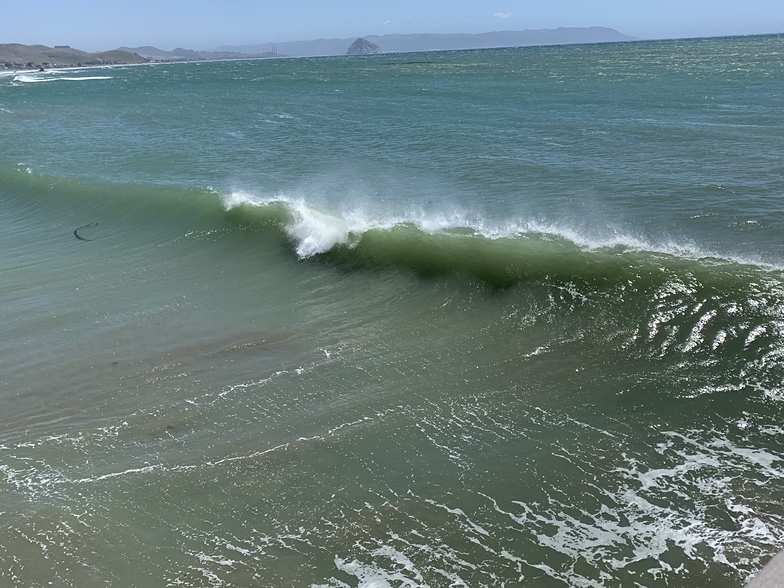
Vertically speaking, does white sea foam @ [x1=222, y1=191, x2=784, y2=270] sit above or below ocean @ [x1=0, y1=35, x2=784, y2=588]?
above

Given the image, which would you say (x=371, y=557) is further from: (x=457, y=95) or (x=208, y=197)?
(x=457, y=95)

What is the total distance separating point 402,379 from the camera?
930 centimetres

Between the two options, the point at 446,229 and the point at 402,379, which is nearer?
the point at 402,379

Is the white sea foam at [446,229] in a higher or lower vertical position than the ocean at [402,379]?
higher

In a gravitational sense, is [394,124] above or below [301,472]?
above

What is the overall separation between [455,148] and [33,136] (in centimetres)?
2451

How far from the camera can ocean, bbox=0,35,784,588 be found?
630 centimetres

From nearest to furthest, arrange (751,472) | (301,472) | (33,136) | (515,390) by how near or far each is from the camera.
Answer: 1. (751,472)
2. (301,472)
3. (515,390)
4. (33,136)

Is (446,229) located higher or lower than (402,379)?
higher

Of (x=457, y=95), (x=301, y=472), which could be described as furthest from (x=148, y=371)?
(x=457, y=95)

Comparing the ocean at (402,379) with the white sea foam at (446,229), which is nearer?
the ocean at (402,379)

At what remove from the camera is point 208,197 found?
1975 centimetres

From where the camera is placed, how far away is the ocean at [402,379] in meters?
6.30

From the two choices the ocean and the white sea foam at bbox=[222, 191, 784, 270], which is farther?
the white sea foam at bbox=[222, 191, 784, 270]
